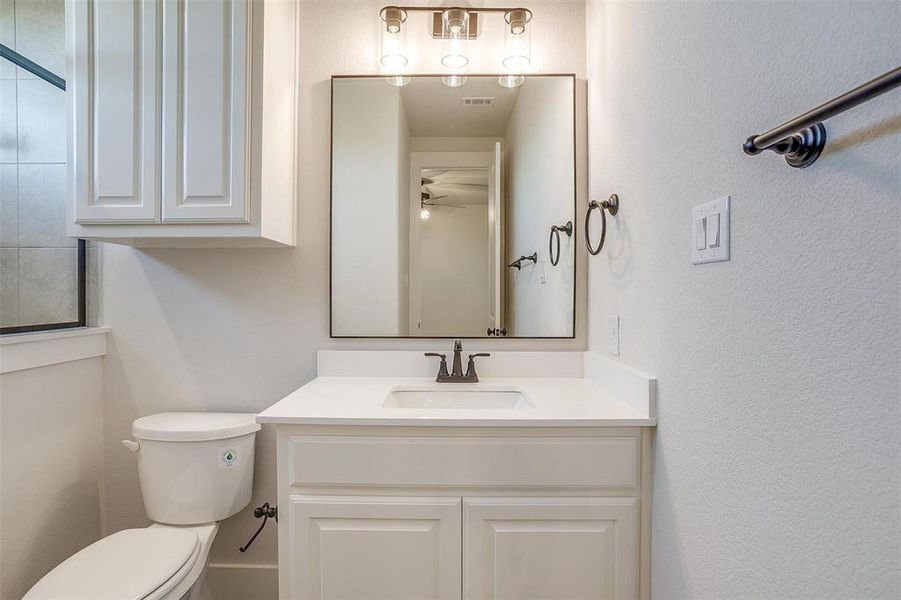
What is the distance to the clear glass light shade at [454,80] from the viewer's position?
173 centimetres

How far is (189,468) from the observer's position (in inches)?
59.7

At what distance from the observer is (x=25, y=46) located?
1.66 meters

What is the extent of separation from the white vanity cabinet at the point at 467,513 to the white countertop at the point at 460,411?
0.03 meters

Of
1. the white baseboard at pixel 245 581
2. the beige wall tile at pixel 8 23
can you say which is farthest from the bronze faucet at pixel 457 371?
the beige wall tile at pixel 8 23

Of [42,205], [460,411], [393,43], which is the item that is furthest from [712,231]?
[42,205]

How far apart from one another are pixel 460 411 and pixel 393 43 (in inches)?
54.1

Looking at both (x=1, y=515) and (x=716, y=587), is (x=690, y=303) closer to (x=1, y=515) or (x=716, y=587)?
(x=716, y=587)

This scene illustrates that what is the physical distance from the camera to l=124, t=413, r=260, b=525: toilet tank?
4.96 ft

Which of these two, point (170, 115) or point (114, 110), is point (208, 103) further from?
point (114, 110)

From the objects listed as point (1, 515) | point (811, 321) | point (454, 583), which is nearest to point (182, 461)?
point (1, 515)

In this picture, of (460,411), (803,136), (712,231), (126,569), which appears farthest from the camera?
(460,411)

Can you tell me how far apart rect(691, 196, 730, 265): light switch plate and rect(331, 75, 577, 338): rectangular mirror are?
777 millimetres

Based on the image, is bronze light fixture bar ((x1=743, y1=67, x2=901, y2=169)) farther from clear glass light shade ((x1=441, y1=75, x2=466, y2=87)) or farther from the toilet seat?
the toilet seat

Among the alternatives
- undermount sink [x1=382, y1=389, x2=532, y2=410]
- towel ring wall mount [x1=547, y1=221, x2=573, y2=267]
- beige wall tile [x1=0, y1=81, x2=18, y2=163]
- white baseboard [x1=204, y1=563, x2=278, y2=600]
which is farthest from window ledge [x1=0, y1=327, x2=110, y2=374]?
towel ring wall mount [x1=547, y1=221, x2=573, y2=267]
